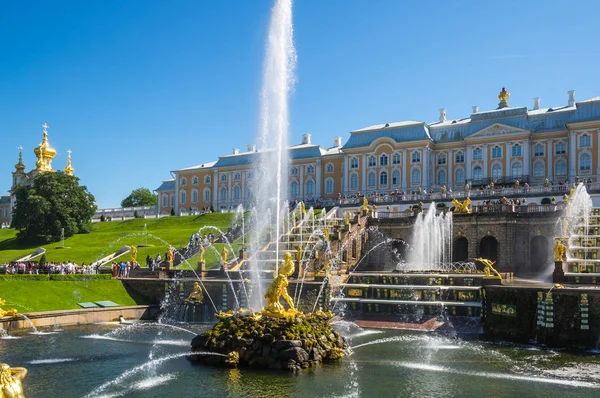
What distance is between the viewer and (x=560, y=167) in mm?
57438

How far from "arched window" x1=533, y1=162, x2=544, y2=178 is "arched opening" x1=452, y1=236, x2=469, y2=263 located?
24383 mm

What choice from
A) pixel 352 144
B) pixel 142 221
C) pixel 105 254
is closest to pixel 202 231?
pixel 105 254

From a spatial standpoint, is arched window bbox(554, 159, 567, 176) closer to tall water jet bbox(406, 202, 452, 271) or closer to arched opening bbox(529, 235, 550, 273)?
arched opening bbox(529, 235, 550, 273)

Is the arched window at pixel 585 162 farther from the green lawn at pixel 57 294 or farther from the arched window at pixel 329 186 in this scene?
the green lawn at pixel 57 294

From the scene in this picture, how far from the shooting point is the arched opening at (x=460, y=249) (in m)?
38.1

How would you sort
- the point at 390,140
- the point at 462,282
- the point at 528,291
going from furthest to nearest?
the point at 390,140 → the point at 462,282 → the point at 528,291

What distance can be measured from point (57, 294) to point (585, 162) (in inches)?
1847

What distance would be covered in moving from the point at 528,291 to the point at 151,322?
54.6 feet

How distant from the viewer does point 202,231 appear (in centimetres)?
5338

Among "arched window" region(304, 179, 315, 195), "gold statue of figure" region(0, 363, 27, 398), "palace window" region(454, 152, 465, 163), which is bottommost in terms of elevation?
"gold statue of figure" region(0, 363, 27, 398)

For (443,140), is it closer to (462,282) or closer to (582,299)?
(462,282)

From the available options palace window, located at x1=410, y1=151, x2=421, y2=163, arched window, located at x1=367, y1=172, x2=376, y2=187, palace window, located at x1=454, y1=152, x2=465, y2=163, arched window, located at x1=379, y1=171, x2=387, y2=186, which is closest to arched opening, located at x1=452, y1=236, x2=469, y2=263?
palace window, located at x1=454, y1=152, x2=465, y2=163

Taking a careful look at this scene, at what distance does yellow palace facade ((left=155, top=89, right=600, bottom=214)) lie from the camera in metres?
56.2

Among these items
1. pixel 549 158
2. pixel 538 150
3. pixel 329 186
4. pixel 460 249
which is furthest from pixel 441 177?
pixel 460 249
